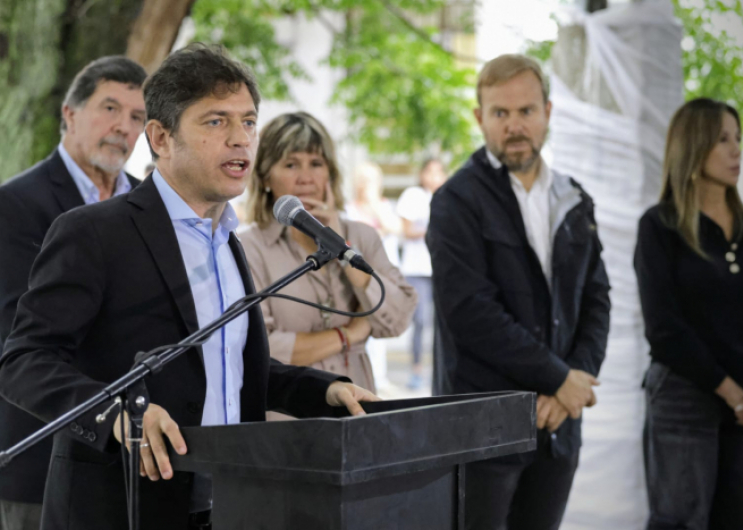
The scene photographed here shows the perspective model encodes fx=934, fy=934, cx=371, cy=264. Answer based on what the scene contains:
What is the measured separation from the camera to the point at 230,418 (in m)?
2.37

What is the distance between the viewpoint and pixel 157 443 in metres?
1.92

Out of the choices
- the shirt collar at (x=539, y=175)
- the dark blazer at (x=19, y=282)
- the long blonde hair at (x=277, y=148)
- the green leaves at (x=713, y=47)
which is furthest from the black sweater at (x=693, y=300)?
the dark blazer at (x=19, y=282)

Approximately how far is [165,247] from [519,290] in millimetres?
1664

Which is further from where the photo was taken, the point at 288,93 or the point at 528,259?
the point at 288,93

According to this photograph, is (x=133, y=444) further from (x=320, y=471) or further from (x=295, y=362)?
(x=295, y=362)

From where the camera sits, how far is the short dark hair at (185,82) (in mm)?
2350

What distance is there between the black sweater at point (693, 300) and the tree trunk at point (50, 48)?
292cm

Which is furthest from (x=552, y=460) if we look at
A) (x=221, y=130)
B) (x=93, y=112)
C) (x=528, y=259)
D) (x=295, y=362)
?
(x=93, y=112)

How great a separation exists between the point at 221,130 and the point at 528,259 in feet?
5.32

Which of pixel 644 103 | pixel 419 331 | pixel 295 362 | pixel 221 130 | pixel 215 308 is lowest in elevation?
pixel 419 331

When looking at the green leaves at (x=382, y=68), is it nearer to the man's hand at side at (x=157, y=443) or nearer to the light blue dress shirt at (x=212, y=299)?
the light blue dress shirt at (x=212, y=299)

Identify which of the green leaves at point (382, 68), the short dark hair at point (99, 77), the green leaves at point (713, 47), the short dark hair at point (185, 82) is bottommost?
the short dark hair at point (185, 82)

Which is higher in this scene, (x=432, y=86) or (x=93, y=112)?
(x=432, y=86)

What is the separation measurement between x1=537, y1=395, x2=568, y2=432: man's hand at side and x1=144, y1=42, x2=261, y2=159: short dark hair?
5.72 feet
